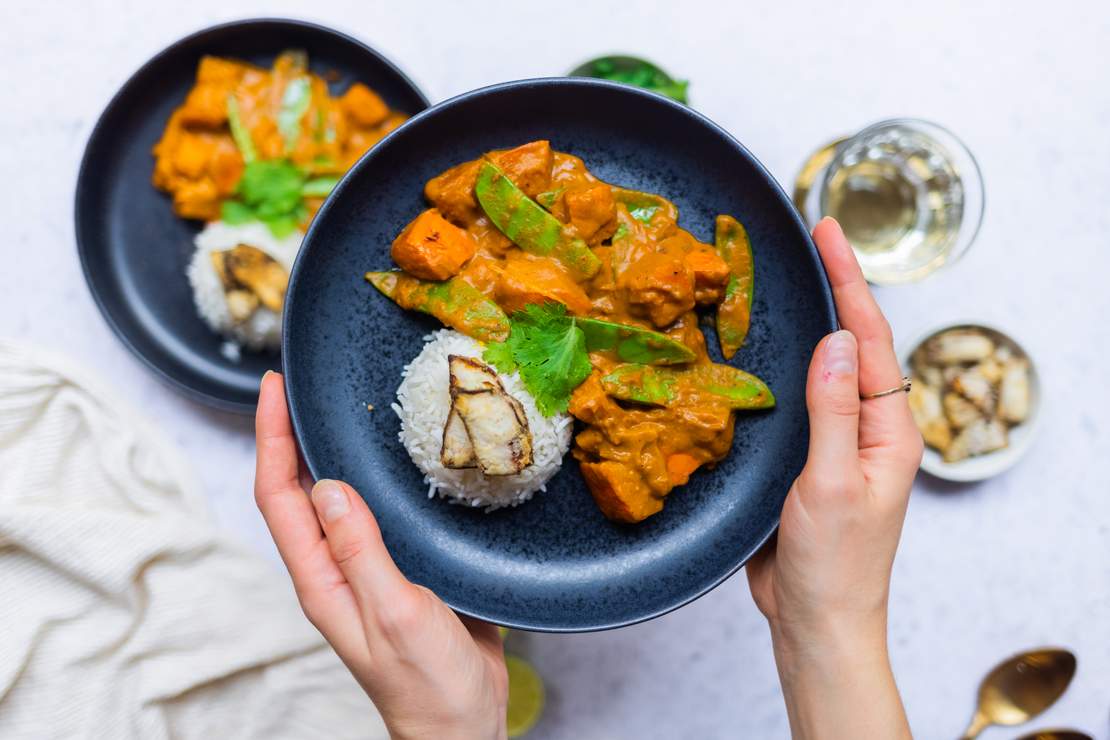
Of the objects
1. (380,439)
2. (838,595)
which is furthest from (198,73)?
(838,595)

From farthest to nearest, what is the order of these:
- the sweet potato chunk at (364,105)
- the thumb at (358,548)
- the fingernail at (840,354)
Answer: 1. the sweet potato chunk at (364,105)
2. the fingernail at (840,354)
3. the thumb at (358,548)

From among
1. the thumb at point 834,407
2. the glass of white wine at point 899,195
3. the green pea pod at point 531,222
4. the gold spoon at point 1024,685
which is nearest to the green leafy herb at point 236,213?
the green pea pod at point 531,222

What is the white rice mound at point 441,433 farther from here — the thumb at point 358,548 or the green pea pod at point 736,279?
the green pea pod at point 736,279

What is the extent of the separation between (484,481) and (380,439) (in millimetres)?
334

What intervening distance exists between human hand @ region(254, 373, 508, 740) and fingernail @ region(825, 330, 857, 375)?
1115 mm

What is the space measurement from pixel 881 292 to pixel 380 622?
2041mm

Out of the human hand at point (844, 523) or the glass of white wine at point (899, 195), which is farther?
the glass of white wine at point (899, 195)

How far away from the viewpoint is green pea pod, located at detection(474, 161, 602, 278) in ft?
7.49

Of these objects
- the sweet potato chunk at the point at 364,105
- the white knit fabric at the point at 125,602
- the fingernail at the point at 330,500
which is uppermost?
the sweet potato chunk at the point at 364,105

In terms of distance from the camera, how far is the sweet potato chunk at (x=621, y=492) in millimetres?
2250

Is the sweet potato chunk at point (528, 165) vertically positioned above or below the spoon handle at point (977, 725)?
above

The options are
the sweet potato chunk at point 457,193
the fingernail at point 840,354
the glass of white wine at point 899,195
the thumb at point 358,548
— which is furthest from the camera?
the glass of white wine at point 899,195

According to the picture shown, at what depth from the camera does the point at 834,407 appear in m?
2.10

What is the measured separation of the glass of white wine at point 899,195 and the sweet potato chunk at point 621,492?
3.89 ft
